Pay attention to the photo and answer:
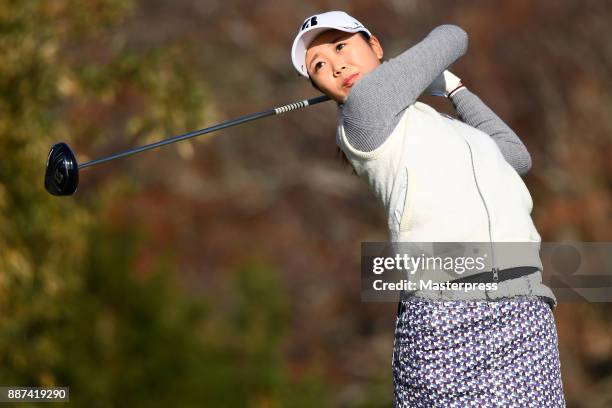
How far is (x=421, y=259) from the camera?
2.15 metres

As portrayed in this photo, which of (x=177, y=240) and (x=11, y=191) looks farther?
(x=177, y=240)

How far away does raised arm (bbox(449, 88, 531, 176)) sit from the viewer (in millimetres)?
2350

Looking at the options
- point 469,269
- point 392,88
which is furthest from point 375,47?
point 469,269

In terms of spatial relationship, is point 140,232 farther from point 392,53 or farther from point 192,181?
point 192,181

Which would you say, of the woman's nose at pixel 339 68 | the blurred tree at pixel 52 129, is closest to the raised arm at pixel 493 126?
the woman's nose at pixel 339 68

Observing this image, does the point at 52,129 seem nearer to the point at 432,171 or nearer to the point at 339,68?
the point at 339,68

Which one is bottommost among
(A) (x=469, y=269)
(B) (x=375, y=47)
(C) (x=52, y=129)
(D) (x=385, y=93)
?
(A) (x=469, y=269)

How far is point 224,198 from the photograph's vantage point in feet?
54.2

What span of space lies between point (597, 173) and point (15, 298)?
861 cm

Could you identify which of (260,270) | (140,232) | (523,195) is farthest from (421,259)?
(260,270)

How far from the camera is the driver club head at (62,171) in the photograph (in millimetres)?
2609

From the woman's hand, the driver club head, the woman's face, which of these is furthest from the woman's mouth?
the driver club head

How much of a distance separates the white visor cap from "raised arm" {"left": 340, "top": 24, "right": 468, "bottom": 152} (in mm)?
170

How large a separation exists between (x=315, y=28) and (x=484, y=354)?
0.72 meters
